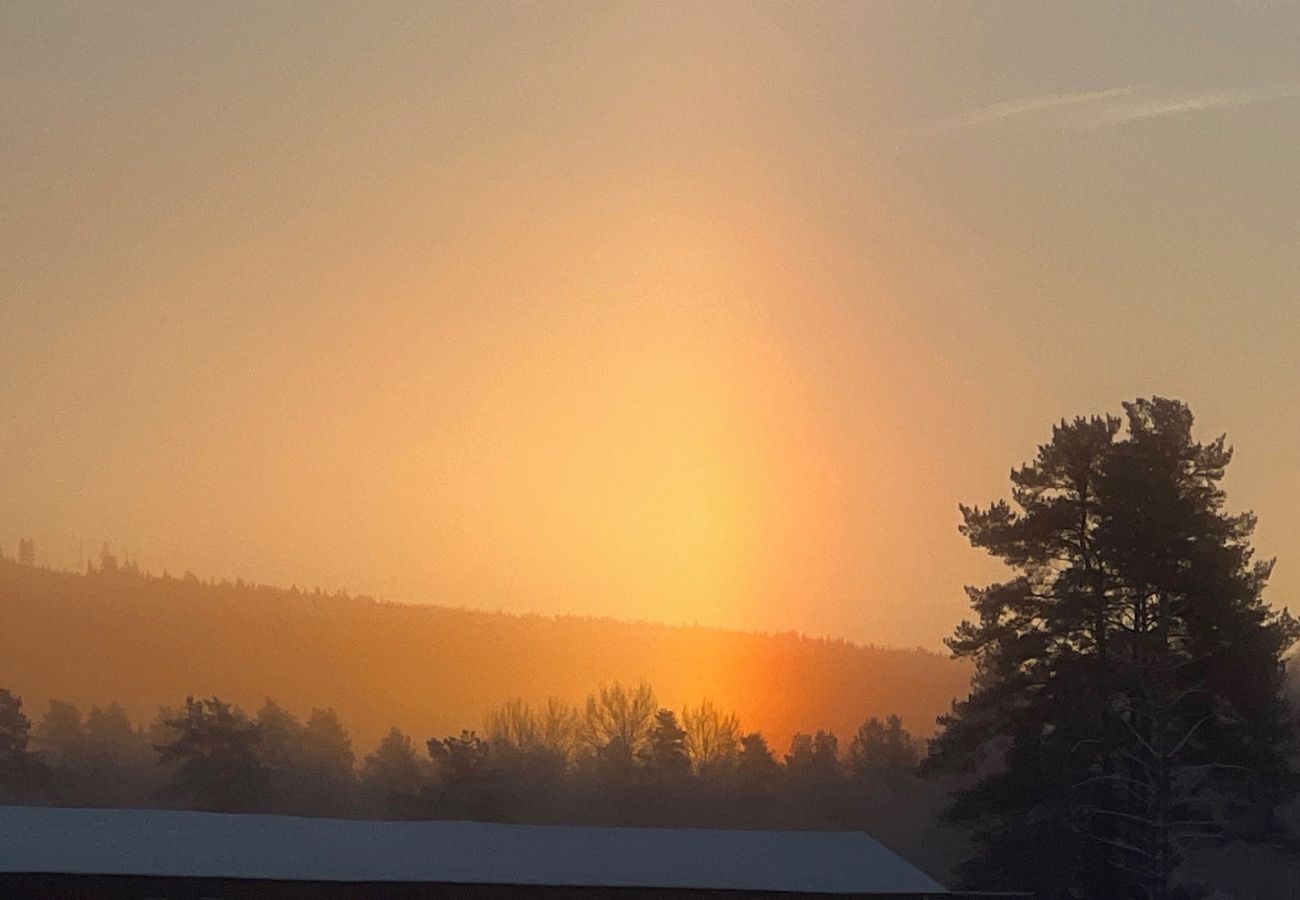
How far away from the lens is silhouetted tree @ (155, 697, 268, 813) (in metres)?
86.6

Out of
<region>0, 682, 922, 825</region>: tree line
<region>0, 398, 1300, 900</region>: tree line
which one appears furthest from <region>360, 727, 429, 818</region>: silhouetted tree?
<region>0, 398, 1300, 900</region>: tree line

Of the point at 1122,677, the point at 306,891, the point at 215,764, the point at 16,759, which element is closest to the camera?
the point at 306,891

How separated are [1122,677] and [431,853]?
20727 millimetres

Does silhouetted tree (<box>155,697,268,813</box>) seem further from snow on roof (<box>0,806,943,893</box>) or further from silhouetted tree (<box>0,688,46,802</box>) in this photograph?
snow on roof (<box>0,806,943,893</box>)

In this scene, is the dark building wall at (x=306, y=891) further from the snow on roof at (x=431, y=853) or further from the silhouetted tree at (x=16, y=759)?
the silhouetted tree at (x=16, y=759)

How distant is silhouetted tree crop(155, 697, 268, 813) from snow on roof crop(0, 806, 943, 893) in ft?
153

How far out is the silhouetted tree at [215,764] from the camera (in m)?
86.6

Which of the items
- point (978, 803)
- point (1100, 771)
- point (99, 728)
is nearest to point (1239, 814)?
point (1100, 771)

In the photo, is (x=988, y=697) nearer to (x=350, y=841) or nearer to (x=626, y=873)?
(x=626, y=873)

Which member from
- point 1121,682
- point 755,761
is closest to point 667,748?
point 755,761

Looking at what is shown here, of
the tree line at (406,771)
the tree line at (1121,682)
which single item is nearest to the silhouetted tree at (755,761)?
the tree line at (406,771)

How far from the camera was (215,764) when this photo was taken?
87.6m

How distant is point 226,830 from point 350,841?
286 cm

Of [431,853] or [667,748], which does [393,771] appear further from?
[431,853]
